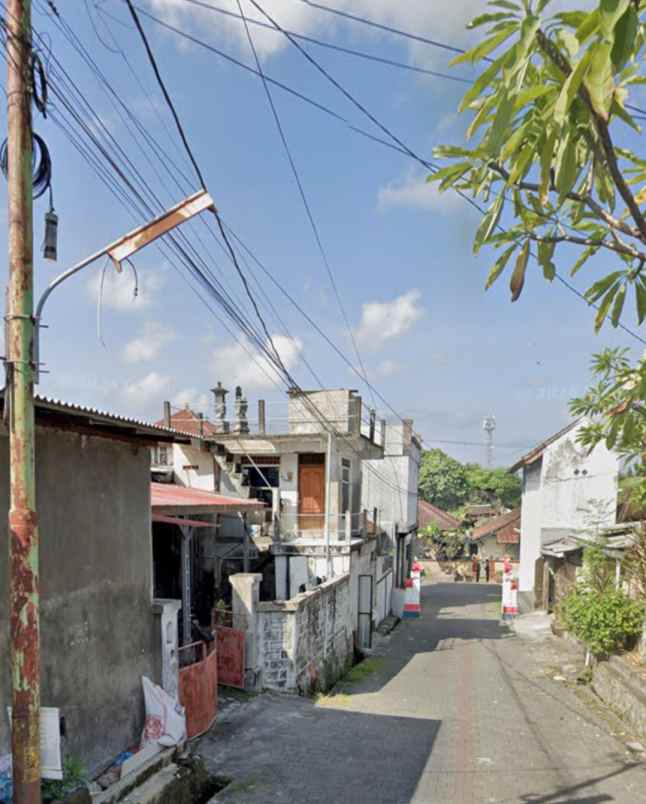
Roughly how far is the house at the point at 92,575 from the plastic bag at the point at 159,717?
10 centimetres

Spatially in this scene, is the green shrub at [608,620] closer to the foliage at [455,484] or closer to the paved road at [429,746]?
the paved road at [429,746]

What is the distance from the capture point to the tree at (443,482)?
56031mm

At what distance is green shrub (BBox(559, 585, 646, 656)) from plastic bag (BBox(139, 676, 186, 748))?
26.2 feet

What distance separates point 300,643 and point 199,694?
3.01 metres

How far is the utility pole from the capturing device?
11.6 feet

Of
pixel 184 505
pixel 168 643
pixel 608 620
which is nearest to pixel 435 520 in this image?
pixel 608 620

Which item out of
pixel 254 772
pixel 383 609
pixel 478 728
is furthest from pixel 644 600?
pixel 383 609

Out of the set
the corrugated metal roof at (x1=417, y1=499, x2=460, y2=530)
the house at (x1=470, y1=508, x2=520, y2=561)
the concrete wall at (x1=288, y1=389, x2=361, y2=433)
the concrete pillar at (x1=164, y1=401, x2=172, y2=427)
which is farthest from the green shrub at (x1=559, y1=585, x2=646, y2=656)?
the corrugated metal roof at (x1=417, y1=499, x2=460, y2=530)

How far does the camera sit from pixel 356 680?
13.4 m

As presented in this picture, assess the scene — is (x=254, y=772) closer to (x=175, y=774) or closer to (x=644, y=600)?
(x=175, y=774)

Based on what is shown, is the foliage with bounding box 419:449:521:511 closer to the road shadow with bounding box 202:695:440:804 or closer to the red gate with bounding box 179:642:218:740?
the road shadow with bounding box 202:695:440:804

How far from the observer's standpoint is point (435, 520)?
43.5 metres

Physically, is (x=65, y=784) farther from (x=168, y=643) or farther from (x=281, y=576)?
(x=281, y=576)

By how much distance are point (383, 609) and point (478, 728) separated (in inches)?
556
